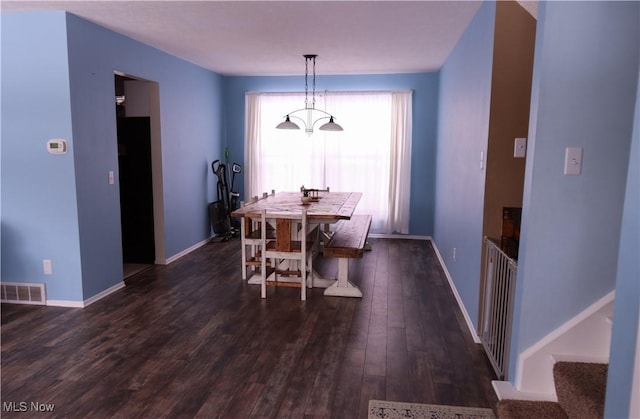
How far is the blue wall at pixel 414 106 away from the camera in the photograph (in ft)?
21.0

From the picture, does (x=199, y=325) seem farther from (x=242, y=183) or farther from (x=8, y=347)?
(x=242, y=183)

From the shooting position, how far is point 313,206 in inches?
177

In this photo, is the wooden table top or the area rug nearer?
the area rug

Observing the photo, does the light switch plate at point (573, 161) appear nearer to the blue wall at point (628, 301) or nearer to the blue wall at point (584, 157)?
the blue wall at point (584, 157)

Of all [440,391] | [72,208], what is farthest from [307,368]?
[72,208]

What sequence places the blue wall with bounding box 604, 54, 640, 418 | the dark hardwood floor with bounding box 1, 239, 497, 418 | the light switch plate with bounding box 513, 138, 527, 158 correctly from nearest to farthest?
the blue wall with bounding box 604, 54, 640, 418, the dark hardwood floor with bounding box 1, 239, 497, 418, the light switch plate with bounding box 513, 138, 527, 158

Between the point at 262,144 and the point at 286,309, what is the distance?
3665 mm

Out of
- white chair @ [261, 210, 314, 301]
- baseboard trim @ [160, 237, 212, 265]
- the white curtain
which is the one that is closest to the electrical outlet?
baseboard trim @ [160, 237, 212, 265]

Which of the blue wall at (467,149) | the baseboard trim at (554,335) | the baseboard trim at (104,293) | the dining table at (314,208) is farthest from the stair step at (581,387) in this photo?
the baseboard trim at (104,293)

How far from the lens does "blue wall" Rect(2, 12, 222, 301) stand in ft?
11.6

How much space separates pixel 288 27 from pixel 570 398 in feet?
11.2

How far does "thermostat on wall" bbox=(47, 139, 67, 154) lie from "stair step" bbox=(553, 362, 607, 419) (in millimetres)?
3780

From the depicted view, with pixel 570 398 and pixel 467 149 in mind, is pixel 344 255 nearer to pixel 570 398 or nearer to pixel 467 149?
pixel 467 149

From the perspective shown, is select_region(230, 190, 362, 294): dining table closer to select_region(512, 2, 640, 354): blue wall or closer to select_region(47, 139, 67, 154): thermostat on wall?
select_region(47, 139, 67, 154): thermostat on wall
